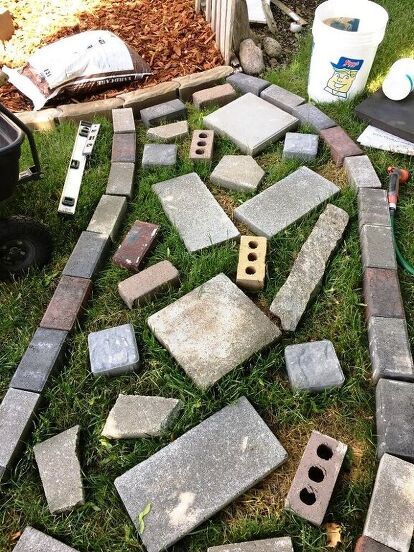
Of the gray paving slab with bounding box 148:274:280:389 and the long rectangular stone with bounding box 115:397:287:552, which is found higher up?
the gray paving slab with bounding box 148:274:280:389

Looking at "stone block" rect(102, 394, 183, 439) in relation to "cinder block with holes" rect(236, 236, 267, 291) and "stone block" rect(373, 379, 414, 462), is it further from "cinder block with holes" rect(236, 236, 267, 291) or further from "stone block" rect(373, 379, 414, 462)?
"stone block" rect(373, 379, 414, 462)

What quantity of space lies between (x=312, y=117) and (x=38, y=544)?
3113mm

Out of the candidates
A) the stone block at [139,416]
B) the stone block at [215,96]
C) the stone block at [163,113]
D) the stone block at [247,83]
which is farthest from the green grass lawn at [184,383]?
the stone block at [247,83]

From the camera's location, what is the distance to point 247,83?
12.5 ft

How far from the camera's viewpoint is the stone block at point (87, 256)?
8.75 feet

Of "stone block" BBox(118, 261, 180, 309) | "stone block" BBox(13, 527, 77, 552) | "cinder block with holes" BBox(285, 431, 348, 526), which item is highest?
"stone block" BBox(118, 261, 180, 309)

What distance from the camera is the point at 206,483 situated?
1.97 meters

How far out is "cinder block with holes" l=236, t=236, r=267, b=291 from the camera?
8.48 feet

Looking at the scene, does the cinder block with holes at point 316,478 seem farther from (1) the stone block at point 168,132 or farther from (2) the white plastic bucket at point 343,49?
(2) the white plastic bucket at point 343,49

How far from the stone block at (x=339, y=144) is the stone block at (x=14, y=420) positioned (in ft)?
7.95

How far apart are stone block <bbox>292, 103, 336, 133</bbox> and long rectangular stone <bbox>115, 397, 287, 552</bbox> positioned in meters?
2.23

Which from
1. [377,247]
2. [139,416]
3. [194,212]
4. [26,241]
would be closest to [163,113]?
[194,212]

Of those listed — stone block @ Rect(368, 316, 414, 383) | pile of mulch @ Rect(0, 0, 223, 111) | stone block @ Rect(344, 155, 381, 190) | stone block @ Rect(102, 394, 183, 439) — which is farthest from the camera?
pile of mulch @ Rect(0, 0, 223, 111)

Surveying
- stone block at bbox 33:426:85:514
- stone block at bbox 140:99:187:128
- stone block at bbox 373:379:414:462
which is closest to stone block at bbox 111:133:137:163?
stone block at bbox 140:99:187:128
